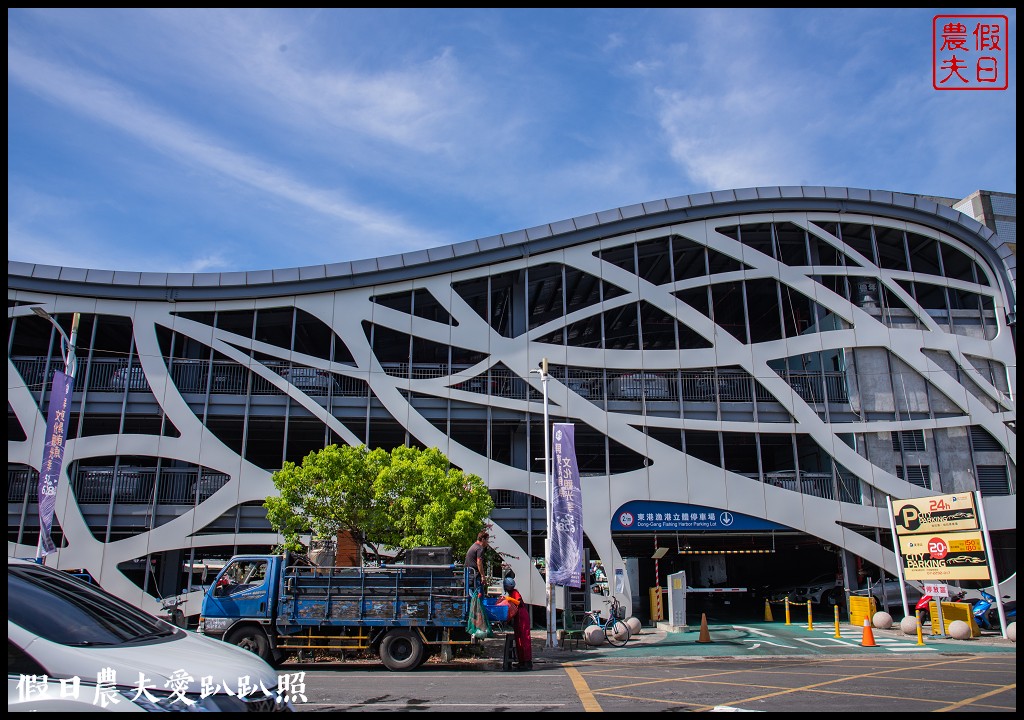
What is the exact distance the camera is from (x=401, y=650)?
15055mm

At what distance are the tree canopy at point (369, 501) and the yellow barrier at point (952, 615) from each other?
44.5ft

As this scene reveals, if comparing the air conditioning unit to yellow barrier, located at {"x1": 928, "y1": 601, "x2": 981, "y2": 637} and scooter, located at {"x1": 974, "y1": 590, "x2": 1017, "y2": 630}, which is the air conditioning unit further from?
scooter, located at {"x1": 974, "y1": 590, "x2": 1017, "y2": 630}

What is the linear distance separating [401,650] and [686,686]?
20.4 ft

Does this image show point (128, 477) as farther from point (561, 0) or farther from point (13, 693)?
point (561, 0)

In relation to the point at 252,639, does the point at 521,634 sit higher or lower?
higher

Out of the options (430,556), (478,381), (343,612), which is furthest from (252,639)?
(478,381)

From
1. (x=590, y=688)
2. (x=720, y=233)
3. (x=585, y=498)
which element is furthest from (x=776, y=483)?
(x=590, y=688)

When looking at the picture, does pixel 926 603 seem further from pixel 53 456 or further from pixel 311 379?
pixel 53 456

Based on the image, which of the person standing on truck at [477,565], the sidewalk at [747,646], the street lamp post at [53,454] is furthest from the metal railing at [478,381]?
the person standing on truck at [477,565]

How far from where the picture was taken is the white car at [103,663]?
4.82 m

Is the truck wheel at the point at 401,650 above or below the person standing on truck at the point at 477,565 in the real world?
below

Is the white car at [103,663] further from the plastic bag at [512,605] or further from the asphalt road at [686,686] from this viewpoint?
the plastic bag at [512,605]

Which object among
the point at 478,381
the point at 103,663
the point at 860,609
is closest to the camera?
the point at 103,663

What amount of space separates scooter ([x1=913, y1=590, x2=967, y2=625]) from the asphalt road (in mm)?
5260
